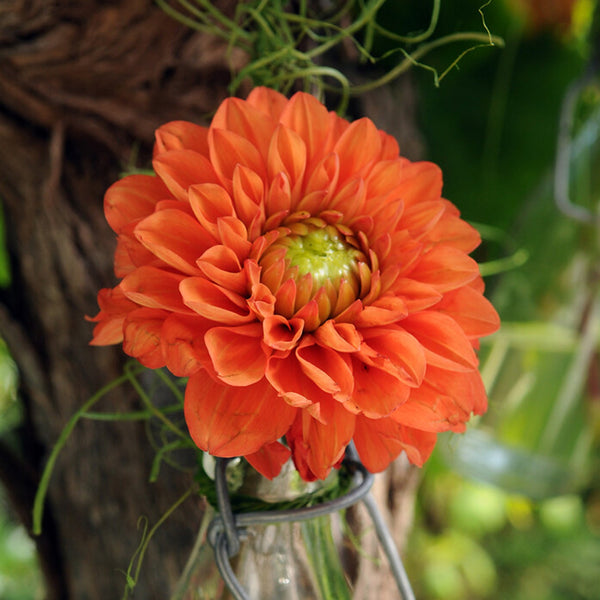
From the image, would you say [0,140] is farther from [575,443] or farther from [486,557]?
[486,557]

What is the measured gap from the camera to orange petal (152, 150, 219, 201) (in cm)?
20

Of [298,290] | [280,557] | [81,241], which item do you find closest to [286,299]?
[298,290]

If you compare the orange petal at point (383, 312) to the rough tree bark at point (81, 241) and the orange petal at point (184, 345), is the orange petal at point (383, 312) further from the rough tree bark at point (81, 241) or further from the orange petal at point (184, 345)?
the rough tree bark at point (81, 241)

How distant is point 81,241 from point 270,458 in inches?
8.6

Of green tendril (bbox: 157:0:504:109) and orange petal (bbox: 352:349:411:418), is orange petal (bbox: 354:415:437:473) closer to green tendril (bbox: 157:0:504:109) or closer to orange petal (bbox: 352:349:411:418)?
orange petal (bbox: 352:349:411:418)

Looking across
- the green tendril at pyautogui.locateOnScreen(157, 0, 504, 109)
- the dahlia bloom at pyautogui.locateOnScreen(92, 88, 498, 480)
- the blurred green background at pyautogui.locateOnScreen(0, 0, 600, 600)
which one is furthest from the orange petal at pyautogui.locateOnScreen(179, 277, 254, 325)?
the blurred green background at pyautogui.locateOnScreen(0, 0, 600, 600)

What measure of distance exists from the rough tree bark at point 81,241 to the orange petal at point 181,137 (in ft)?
0.42

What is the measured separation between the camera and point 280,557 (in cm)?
24

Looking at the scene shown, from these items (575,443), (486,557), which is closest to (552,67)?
(575,443)

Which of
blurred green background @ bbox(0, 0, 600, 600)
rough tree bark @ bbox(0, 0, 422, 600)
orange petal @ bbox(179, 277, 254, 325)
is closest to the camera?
orange petal @ bbox(179, 277, 254, 325)

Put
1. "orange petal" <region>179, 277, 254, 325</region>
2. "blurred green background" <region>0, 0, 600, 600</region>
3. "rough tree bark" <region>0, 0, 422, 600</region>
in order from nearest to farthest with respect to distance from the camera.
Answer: "orange petal" <region>179, 277, 254, 325</region> → "rough tree bark" <region>0, 0, 422, 600</region> → "blurred green background" <region>0, 0, 600, 600</region>

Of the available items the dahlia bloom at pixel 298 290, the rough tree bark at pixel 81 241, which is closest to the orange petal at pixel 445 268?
the dahlia bloom at pixel 298 290

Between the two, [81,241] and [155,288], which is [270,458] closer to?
[155,288]

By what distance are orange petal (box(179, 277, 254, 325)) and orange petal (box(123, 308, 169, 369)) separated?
0.06 ft
